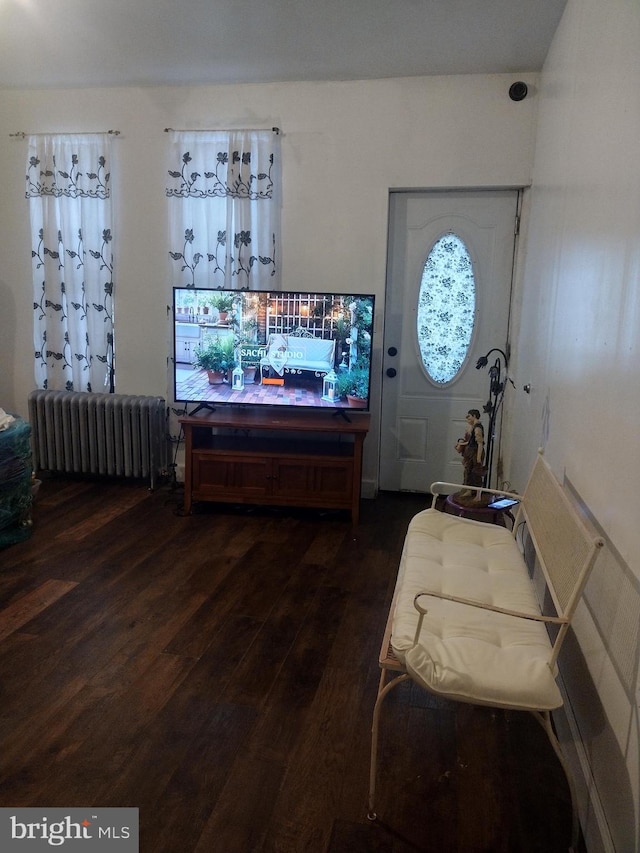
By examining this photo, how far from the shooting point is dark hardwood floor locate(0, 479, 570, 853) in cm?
160

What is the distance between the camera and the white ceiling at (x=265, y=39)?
2955 mm

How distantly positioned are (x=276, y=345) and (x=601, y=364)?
2.33 metres

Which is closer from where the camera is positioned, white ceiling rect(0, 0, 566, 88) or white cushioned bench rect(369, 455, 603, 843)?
white cushioned bench rect(369, 455, 603, 843)

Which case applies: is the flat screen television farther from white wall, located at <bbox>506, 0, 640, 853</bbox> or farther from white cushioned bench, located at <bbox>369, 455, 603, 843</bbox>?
white cushioned bench, located at <bbox>369, 455, 603, 843</bbox>

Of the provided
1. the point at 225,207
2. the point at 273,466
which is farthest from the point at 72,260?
the point at 273,466

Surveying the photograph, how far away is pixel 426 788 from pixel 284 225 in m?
3.42

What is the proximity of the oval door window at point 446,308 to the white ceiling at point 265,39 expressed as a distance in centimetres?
110

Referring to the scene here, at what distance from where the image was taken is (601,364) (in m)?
1.79

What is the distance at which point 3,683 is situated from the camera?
2113mm

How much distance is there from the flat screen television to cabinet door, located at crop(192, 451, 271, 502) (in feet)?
1.22

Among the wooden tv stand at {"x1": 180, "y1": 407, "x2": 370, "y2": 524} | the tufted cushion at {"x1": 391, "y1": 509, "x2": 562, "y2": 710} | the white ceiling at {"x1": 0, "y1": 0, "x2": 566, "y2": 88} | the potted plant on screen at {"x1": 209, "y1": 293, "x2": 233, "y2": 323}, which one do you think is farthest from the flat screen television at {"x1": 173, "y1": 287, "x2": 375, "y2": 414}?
the tufted cushion at {"x1": 391, "y1": 509, "x2": 562, "y2": 710}

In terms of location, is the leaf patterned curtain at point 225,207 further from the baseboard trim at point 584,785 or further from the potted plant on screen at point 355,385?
the baseboard trim at point 584,785

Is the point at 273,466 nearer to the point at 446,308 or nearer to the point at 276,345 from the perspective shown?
the point at 276,345

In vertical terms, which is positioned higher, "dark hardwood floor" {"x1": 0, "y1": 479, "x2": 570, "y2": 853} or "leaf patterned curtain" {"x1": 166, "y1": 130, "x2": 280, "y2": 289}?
"leaf patterned curtain" {"x1": 166, "y1": 130, "x2": 280, "y2": 289}
